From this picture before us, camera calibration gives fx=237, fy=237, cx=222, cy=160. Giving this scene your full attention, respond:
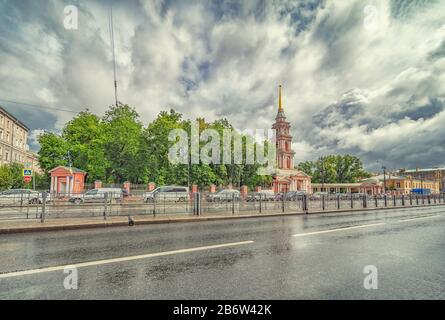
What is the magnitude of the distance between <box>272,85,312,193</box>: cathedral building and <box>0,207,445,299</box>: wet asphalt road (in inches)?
2226

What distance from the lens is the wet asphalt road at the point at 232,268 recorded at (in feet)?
10.3

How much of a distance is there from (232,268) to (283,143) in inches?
2836

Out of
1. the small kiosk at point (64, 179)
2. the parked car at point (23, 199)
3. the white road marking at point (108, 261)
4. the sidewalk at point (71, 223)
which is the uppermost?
the small kiosk at point (64, 179)

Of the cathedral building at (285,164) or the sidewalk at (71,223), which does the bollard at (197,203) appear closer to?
the sidewalk at (71,223)

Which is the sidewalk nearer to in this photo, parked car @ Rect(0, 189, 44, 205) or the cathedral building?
parked car @ Rect(0, 189, 44, 205)

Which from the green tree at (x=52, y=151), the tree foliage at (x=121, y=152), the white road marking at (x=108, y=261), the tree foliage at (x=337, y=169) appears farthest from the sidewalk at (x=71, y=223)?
the tree foliage at (x=337, y=169)

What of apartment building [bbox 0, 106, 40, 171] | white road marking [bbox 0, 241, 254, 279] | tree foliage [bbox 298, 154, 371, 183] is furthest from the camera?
tree foliage [bbox 298, 154, 371, 183]

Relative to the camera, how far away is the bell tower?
2852 inches

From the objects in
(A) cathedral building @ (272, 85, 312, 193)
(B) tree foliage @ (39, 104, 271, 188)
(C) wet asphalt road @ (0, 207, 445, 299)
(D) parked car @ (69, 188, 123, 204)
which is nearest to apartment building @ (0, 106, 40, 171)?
(B) tree foliage @ (39, 104, 271, 188)

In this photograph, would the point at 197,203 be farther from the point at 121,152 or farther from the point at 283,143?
the point at 283,143

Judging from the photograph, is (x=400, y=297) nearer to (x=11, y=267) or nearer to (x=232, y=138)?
(x=11, y=267)

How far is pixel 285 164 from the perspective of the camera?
238 feet
